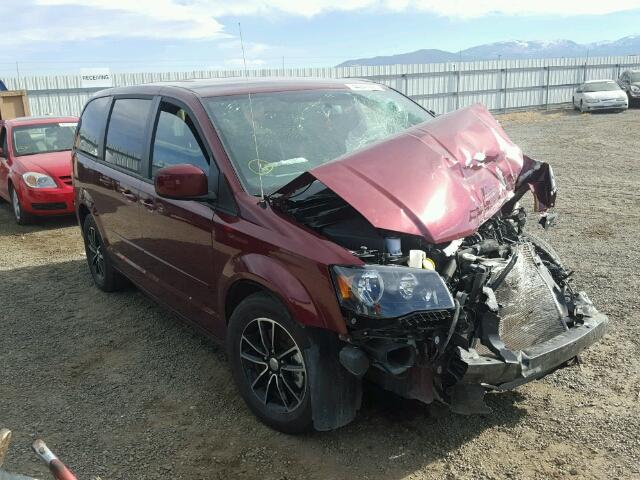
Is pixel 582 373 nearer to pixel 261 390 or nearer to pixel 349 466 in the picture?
pixel 349 466

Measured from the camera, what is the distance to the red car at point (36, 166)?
8750 millimetres

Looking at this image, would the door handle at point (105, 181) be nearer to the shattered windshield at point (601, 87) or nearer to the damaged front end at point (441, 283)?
the damaged front end at point (441, 283)

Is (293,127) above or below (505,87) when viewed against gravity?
above

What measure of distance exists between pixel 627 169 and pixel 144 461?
37.3 feet

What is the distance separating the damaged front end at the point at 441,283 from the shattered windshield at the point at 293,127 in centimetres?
45

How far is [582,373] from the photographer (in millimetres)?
3818

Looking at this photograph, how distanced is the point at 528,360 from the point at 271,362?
1.34 metres

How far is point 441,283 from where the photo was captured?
275cm

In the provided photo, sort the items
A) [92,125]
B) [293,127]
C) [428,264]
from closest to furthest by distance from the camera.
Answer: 1. [428,264]
2. [293,127]
3. [92,125]

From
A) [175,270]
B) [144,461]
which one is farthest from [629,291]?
[144,461]

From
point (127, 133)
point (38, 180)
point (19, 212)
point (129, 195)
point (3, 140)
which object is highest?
point (127, 133)

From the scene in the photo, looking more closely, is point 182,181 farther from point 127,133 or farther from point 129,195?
point 127,133

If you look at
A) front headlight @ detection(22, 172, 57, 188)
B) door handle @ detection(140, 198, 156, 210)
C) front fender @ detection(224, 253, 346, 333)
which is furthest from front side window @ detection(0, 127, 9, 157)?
front fender @ detection(224, 253, 346, 333)

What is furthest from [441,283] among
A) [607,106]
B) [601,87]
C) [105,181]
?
[601,87]
